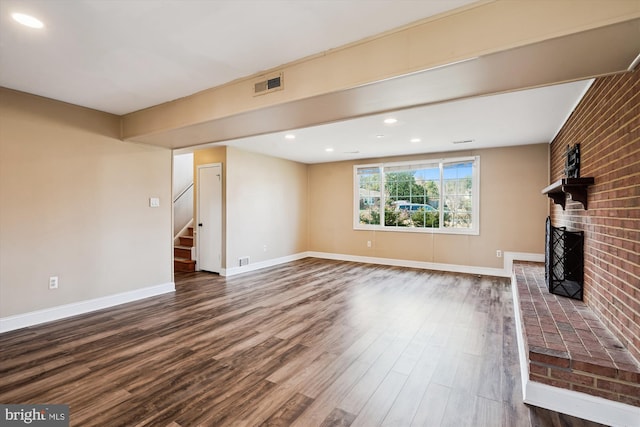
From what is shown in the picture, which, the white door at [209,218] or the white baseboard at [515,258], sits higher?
the white door at [209,218]

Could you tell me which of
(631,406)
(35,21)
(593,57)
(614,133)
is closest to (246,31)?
(35,21)

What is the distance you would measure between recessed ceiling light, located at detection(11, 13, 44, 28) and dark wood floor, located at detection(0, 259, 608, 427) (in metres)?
2.54

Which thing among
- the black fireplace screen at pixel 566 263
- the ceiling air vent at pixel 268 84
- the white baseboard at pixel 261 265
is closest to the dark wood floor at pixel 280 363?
the black fireplace screen at pixel 566 263

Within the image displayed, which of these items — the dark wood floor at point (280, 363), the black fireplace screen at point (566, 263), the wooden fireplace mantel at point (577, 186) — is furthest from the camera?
the black fireplace screen at point (566, 263)

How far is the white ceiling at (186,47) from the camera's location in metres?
1.87

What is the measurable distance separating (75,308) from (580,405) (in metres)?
4.94

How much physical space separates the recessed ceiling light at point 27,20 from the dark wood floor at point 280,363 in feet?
8.33

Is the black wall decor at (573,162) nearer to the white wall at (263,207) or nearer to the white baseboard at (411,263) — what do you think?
the white baseboard at (411,263)

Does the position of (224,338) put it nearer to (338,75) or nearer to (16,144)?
(338,75)

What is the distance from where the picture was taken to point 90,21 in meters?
2.00

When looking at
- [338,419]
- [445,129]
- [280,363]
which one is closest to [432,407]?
[338,419]

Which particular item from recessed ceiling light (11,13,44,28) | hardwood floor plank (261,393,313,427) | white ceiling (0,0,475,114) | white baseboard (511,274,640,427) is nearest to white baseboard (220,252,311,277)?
white ceiling (0,0,475,114)

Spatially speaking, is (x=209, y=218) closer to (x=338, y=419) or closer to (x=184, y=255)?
(x=184, y=255)

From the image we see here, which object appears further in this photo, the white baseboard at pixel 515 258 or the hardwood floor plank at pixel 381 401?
the white baseboard at pixel 515 258
